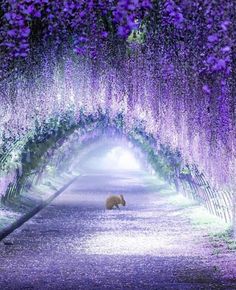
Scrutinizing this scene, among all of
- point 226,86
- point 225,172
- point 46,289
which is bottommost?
point 46,289

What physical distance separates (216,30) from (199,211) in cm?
1093

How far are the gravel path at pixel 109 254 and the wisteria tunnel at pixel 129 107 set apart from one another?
0.02 meters

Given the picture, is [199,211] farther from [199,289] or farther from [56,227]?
[199,289]

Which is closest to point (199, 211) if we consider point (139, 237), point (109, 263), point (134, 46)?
point (139, 237)

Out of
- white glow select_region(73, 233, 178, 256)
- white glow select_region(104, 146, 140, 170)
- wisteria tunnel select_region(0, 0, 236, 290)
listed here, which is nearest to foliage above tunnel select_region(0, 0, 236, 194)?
wisteria tunnel select_region(0, 0, 236, 290)

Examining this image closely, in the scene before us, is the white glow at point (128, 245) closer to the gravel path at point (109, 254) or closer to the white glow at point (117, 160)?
the gravel path at point (109, 254)

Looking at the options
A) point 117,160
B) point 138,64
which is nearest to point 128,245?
point 138,64

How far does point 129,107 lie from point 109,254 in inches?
178

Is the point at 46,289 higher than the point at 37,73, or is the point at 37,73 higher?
the point at 37,73

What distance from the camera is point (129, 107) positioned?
16141 mm

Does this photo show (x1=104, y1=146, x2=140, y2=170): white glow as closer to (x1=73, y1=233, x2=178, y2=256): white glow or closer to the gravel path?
the gravel path

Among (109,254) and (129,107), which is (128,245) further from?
(129,107)

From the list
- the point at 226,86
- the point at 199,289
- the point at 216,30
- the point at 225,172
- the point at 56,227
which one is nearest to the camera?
the point at 199,289

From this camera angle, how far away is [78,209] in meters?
23.6
